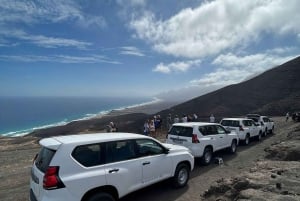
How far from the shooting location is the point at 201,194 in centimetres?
757

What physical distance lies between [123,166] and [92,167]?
0.85 metres

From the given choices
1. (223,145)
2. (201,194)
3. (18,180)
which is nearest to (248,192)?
(201,194)

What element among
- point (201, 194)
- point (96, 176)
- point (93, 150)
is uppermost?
point (93, 150)

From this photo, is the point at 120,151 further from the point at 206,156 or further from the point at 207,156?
the point at 207,156

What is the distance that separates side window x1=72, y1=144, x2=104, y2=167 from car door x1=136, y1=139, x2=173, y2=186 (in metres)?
1.30

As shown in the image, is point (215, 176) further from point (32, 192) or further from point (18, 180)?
point (18, 180)

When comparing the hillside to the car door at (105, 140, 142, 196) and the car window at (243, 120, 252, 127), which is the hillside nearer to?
the car window at (243, 120, 252, 127)

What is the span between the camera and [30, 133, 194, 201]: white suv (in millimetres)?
4977

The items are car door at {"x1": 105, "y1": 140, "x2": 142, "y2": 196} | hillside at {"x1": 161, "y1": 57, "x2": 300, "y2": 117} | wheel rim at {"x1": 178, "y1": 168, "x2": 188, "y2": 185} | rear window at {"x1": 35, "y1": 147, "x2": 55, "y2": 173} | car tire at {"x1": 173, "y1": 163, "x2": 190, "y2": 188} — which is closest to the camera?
rear window at {"x1": 35, "y1": 147, "x2": 55, "y2": 173}

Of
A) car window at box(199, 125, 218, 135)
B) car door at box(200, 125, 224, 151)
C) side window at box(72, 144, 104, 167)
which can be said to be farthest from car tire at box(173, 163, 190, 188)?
car door at box(200, 125, 224, 151)

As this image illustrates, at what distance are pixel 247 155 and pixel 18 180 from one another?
1072cm

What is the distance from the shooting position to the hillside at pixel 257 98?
53.0 meters

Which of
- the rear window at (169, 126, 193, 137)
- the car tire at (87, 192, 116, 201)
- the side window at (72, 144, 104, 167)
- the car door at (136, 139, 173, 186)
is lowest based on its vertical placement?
the car tire at (87, 192, 116, 201)

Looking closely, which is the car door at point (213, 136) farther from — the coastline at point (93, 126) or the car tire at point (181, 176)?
the coastline at point (93, 126)
